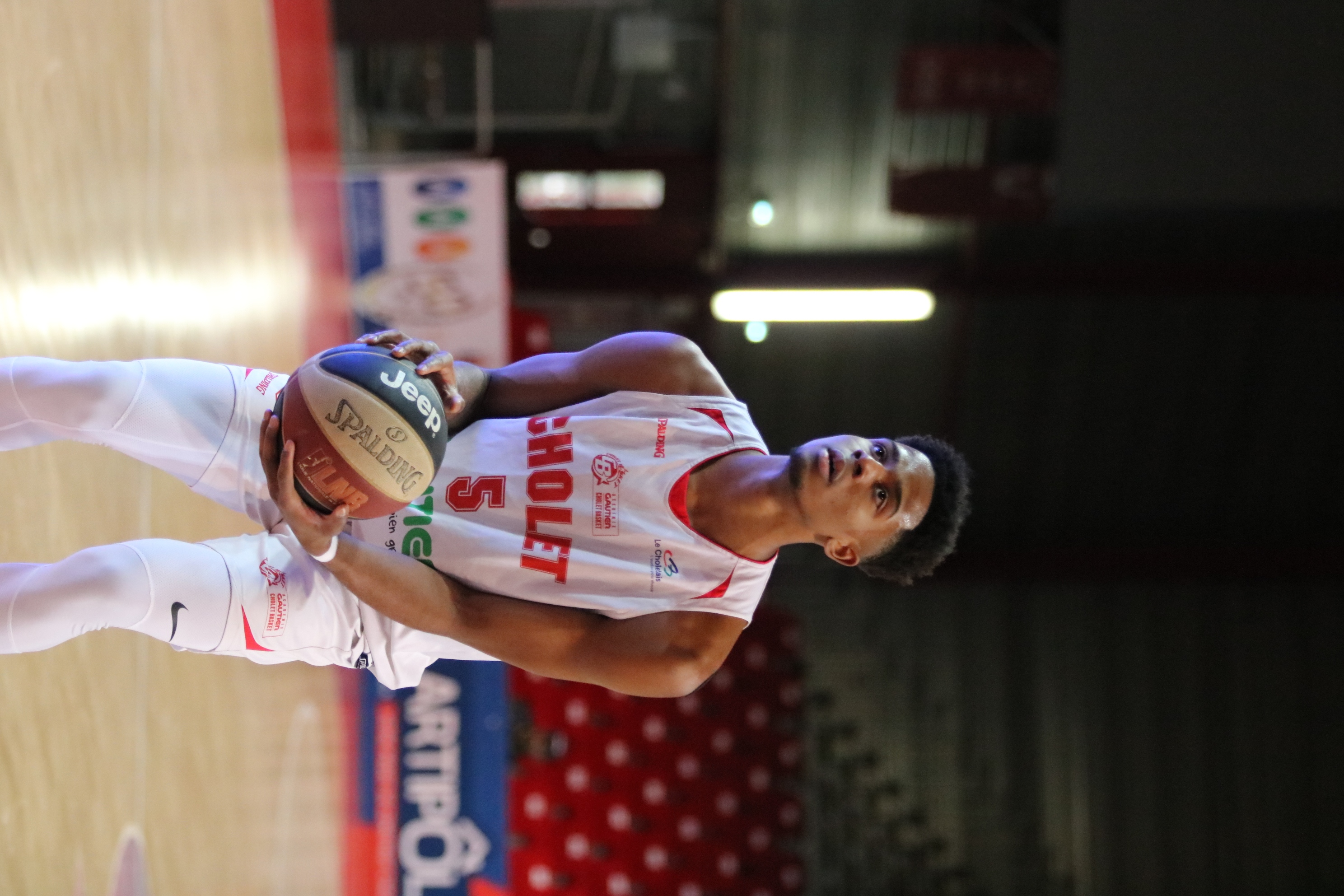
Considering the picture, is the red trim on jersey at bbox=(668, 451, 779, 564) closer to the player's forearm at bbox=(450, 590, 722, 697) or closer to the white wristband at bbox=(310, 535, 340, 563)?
the player's forearm at bbox=(450, 590, 722, 697)

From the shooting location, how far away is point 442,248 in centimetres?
739

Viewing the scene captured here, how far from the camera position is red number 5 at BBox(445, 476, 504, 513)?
107 inches

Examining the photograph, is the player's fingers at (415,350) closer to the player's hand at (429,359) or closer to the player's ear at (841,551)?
the player's hand at (429,359)

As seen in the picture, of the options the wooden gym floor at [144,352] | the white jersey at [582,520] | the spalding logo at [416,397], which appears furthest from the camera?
the wooden gym floor at [144,352]

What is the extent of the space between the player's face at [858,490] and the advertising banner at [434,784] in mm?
4425

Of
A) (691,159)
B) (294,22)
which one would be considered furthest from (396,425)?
(691,159)

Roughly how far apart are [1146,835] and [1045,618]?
1.86 m

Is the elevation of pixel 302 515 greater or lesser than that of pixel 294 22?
lesser

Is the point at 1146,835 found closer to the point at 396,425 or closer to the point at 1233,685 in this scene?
the point at 1233,685

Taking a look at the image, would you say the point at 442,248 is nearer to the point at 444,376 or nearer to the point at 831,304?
the point at 831,304

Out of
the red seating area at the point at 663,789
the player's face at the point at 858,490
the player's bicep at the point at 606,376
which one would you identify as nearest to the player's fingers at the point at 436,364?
the player's bicep at the point at 606,376

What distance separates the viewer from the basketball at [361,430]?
2.24 meters

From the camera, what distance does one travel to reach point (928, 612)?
31.7ft

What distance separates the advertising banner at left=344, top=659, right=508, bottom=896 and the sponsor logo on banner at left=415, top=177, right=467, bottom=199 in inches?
117
